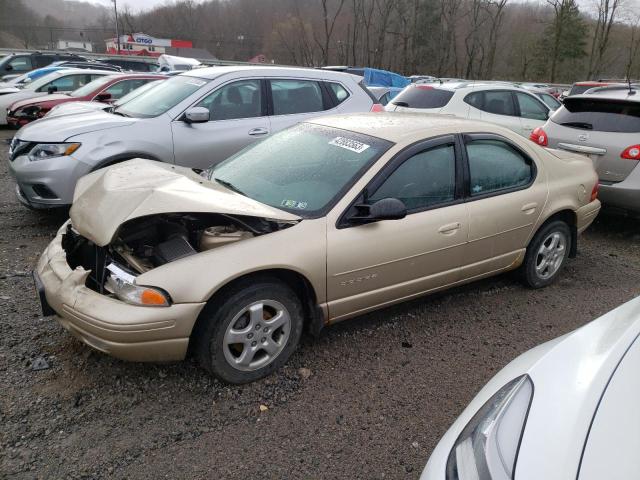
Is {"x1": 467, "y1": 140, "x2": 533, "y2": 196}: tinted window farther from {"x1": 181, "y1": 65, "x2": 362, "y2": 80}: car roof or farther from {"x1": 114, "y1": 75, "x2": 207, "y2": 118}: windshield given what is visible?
{"x1": 114, "y1": 75, "x2": 207, "y2": 118}: windshield

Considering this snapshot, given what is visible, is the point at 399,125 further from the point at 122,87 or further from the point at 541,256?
the point at 122,87

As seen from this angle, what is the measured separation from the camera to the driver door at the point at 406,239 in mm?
3104

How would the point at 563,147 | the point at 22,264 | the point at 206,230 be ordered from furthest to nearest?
1. the point at 563,147
2. the point at 22,264
3. the point at 206,230

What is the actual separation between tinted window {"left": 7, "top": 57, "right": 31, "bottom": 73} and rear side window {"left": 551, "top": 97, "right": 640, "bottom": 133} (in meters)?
19.0

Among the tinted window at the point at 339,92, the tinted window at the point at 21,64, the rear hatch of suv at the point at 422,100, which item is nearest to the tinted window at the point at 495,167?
the tinted window at the point at 339,92

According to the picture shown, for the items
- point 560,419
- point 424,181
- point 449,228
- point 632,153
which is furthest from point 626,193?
point 560,419

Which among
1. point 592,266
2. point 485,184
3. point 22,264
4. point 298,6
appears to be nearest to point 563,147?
point 592,266

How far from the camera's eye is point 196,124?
18.3 ft

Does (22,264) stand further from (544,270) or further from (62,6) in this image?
(62,6)

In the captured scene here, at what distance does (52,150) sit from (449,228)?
4.05 meters

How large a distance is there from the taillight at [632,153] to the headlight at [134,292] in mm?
5268

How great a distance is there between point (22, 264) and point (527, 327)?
14.2 feet

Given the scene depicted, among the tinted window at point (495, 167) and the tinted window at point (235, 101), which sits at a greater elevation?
the tinted window at point (235, 101)

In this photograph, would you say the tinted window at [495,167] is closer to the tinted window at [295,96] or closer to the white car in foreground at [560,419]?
the white car in foreground at [560,419]
